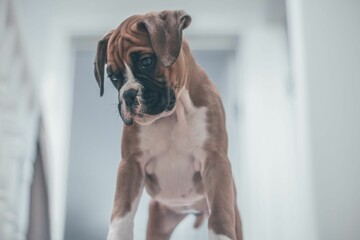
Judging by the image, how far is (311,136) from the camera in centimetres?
88

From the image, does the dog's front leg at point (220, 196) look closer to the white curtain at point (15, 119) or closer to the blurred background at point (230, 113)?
the blurred background at point (230, 113)

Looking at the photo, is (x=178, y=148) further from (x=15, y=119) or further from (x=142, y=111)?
(x=15, y=119)

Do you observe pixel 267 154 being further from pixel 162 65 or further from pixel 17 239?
pixel 17 239

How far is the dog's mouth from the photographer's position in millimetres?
688

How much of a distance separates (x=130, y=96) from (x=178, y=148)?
112 millimetres

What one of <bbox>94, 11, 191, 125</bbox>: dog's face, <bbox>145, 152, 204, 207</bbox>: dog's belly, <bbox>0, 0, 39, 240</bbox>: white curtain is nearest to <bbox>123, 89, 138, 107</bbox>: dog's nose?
<bbox>94, 11, 191, 125</bbox>: dog's face

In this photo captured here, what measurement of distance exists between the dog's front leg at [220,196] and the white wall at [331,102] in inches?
7.2

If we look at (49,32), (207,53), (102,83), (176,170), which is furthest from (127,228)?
(49,32)

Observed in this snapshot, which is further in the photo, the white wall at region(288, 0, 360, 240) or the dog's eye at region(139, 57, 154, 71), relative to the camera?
the white wall at region(288, 0, 360, 240)

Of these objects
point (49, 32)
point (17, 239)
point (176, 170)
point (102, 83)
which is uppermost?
point (49, 32)

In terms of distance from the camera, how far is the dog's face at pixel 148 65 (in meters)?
0.69

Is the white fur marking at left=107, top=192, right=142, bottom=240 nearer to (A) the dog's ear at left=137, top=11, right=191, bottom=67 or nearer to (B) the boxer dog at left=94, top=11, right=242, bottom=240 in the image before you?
(B) the boxer dog at left=94, top=11, right=242, bottom=240

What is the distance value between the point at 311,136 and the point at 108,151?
0.34 m

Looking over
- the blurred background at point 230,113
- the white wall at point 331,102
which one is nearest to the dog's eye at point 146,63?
the blurred background at point 230,113
